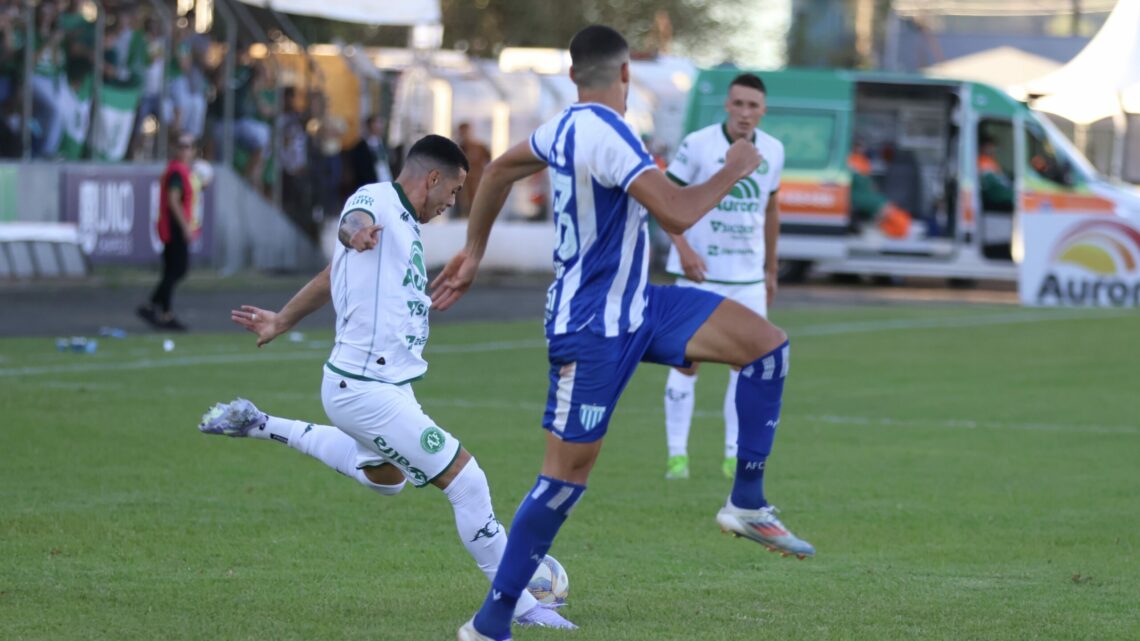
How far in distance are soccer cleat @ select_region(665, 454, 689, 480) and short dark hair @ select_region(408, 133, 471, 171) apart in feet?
13.5

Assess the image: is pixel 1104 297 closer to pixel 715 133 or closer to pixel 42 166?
pixel 42 166

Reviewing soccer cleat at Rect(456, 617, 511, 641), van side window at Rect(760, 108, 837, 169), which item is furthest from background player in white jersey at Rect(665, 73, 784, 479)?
van side window at Rect(760, 108, 837, 169)

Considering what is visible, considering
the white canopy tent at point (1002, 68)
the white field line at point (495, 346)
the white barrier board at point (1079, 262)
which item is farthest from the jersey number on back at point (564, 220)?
the white canopy tent at point (1002, 68)

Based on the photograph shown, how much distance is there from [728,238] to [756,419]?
12.7 ft

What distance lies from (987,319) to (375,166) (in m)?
9.65

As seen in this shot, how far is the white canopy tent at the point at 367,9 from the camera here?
26.3 meters

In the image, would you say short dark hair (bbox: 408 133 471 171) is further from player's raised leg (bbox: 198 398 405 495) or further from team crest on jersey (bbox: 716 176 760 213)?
team crest on jersey (bbox: 716 176 760 213)

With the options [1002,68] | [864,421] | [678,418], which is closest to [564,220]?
[678,418]

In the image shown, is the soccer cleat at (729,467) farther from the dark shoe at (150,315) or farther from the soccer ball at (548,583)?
the dark shoe at (150,315)

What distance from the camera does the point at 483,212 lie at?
22.4 feet

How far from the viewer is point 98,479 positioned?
32.3 feet

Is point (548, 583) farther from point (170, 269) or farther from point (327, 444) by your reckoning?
point (170, 269)

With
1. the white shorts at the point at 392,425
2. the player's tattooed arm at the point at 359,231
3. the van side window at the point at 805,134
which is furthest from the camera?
the van side window at the point at 805,134

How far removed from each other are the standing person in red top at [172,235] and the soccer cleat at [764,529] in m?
12.6
